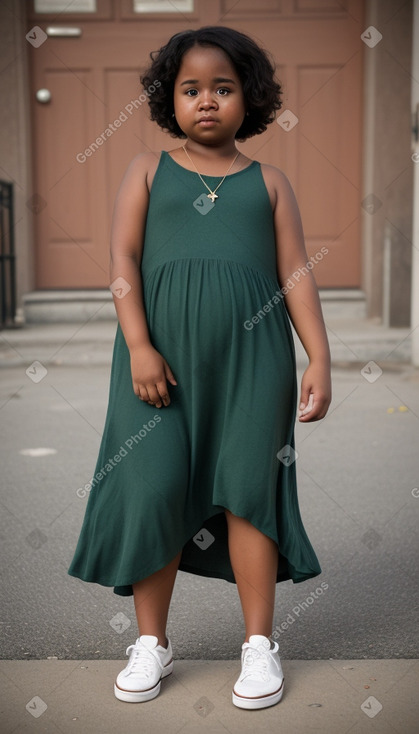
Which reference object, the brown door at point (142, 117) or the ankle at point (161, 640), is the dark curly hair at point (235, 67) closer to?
the ankle at point (161, 640)

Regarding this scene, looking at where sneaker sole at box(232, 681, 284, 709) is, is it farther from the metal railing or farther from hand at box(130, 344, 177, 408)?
the metal railing

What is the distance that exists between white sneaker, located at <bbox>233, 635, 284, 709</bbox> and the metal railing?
570 cm

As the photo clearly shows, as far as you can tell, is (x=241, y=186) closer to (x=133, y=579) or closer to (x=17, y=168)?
(x=133, y=579)

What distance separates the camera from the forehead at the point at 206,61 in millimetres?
2092

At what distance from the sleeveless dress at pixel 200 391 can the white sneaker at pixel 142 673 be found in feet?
0.58

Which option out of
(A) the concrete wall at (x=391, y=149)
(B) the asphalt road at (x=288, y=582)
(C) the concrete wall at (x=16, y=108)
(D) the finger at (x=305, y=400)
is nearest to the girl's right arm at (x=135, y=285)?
(D) the finger at (x=305, y=400)

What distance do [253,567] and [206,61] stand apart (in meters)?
1.15

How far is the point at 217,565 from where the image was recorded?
2.31 m

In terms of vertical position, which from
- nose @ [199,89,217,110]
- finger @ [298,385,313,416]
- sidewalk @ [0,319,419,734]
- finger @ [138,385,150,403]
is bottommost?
sidewalk @ [0,319,419,734]

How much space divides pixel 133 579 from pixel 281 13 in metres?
6.54

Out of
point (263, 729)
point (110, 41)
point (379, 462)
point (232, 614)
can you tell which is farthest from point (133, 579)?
point (110, 41)

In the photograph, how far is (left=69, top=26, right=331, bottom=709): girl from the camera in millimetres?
2096

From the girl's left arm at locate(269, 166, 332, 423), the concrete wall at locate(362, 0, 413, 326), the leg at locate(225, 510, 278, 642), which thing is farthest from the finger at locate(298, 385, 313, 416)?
the concrete wall at locate(362, 0, 413, 326)

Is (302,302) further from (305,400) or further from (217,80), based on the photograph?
(217,80)
